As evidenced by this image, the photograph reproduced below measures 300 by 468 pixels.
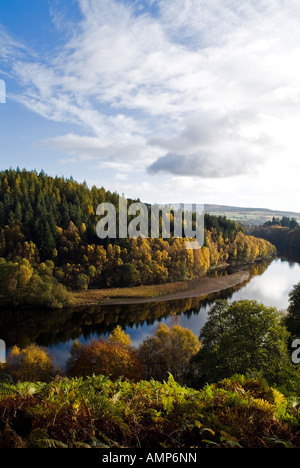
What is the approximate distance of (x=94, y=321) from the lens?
146ft

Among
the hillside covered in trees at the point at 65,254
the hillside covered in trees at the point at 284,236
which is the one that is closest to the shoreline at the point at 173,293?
the hillside covered in trees at the point at 65,254

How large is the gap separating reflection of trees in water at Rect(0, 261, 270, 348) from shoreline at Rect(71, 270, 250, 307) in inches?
80.8

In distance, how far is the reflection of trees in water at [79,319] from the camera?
123 feet

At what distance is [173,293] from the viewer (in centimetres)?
6175

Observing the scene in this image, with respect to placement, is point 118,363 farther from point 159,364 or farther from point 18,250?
point 18,250

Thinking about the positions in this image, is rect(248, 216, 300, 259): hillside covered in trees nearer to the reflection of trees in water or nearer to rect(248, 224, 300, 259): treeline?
rect(248, 224, 300, 259): treeline

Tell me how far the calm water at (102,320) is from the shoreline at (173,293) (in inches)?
101

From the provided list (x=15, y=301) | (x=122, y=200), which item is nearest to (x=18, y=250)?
(x=15, y=301)

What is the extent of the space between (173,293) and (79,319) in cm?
2350

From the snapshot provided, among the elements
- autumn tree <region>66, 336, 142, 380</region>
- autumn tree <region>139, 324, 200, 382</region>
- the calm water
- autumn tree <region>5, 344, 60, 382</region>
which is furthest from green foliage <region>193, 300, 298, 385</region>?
the calm water

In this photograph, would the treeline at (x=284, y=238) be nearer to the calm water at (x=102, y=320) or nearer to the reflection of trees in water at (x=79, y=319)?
the calm water at (x=102, y=320)

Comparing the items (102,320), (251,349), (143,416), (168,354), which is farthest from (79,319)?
(143,416)

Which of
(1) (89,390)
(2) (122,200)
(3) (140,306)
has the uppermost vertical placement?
(2) (122,200)

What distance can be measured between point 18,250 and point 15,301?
71.4ft
